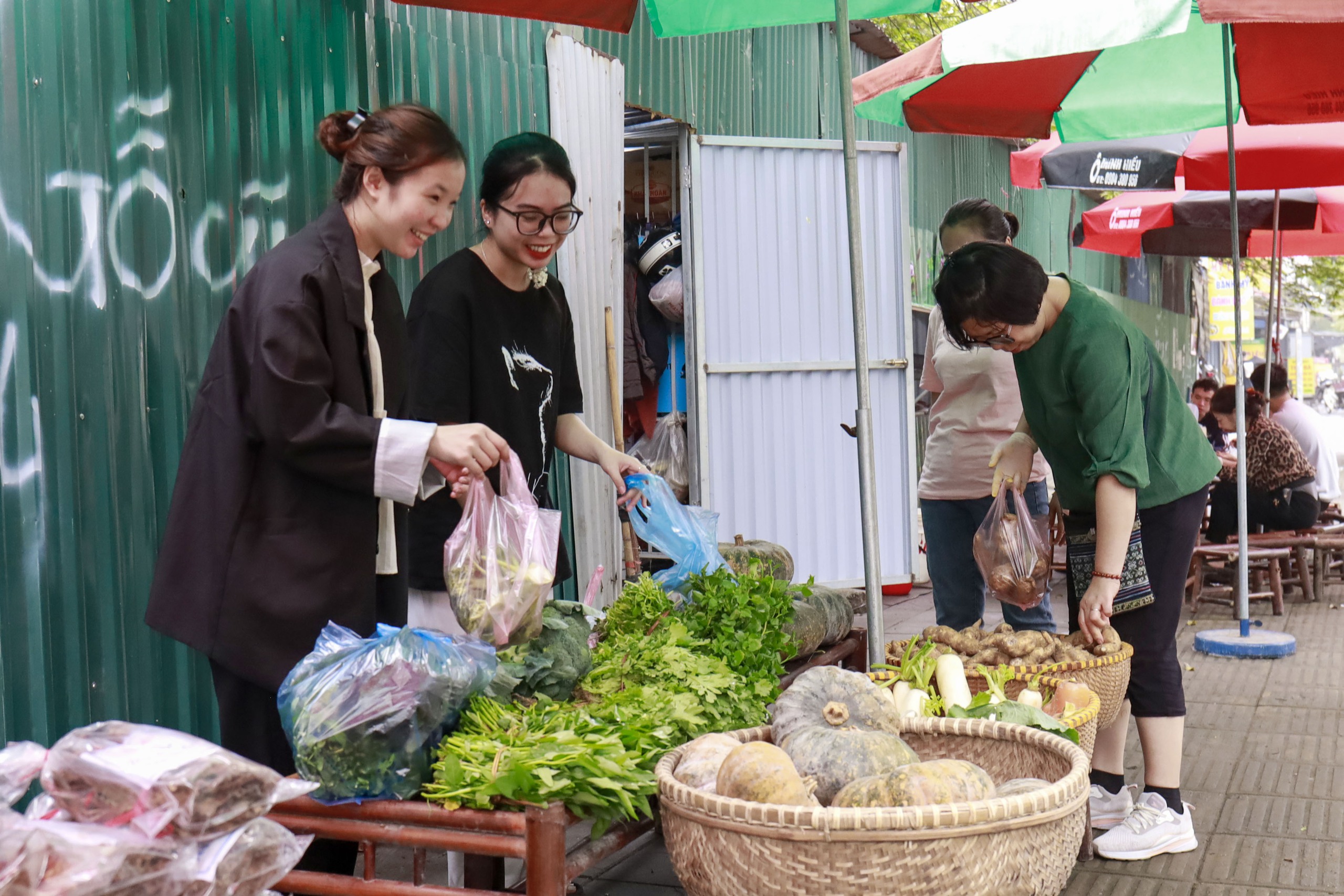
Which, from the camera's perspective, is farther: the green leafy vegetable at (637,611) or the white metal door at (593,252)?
the white metal door at (593,252)

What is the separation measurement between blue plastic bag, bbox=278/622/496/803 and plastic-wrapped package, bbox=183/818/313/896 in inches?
14.7

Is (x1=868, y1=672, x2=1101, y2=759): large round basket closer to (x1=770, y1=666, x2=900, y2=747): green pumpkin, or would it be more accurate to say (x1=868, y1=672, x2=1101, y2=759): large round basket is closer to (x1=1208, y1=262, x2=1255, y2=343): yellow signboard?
(x1=770, y1=666, x2=900, y2=747): green pumpkin

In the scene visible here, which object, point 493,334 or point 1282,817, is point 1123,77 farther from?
point 493,334

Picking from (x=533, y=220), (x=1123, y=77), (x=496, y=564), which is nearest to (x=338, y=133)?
(x=533, y=220)

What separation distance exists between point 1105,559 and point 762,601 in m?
1.03

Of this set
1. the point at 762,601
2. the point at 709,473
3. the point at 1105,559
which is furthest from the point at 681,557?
the point at 709,473

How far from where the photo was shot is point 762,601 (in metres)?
3.22

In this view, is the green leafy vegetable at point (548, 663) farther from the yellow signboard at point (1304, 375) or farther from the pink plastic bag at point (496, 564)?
the yellow signboard at point (1304, 375)

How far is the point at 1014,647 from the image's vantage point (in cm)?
367

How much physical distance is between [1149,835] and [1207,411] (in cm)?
899


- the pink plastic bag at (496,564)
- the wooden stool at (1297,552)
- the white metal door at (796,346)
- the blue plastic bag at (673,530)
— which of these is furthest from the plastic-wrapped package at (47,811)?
the wooden stool at (1297,552)

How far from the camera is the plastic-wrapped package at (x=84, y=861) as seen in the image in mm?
1454

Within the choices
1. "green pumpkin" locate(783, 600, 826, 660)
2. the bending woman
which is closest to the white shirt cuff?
the bending woman

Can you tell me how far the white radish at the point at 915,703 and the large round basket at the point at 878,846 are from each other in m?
0.91
